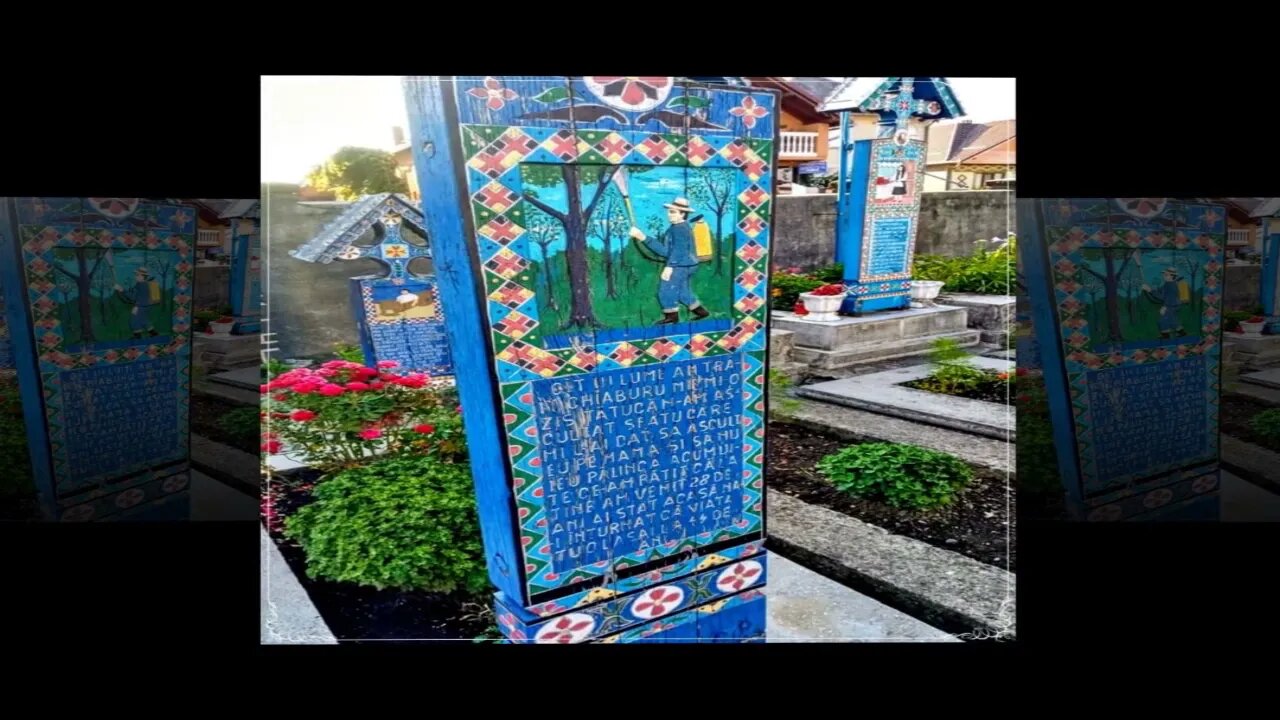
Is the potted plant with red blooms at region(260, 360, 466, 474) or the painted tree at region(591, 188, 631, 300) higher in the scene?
the painted tree at region(591, 188, 631, 300)

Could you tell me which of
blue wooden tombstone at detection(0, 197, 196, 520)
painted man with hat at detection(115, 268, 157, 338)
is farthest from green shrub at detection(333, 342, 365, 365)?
painted man with hat at detection(115, 268, 157, 338)

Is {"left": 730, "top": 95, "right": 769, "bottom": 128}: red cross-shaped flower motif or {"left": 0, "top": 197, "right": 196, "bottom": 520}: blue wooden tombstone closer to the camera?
{"left": 730, "top": 95, "right": 769, "bottom": 128}: red cross-shaped flower motif

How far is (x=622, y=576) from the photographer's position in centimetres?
338

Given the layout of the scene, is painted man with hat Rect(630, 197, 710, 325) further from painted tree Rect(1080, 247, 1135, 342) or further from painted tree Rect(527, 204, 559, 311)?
painted tree Rect(1080, 247, 1135, 342)

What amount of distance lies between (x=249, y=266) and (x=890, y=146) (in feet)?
9.98

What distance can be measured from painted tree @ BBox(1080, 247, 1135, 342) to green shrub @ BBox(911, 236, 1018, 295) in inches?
23.1

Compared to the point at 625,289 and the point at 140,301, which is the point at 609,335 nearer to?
the point at 625,289

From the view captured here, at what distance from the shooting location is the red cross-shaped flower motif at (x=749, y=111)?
10.7 feet

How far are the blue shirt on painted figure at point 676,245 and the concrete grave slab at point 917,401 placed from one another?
0.85 m

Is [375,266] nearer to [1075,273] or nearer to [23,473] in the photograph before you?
[23,473]

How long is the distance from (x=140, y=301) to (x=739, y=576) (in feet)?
9.65

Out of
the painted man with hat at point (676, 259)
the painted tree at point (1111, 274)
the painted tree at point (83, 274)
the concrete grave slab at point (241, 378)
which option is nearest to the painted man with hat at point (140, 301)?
the painted tree at point (83, 274)

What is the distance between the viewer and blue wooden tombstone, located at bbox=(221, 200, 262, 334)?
4.02 metres

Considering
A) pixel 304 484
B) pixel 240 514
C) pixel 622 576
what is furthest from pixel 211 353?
pixel 622 576
